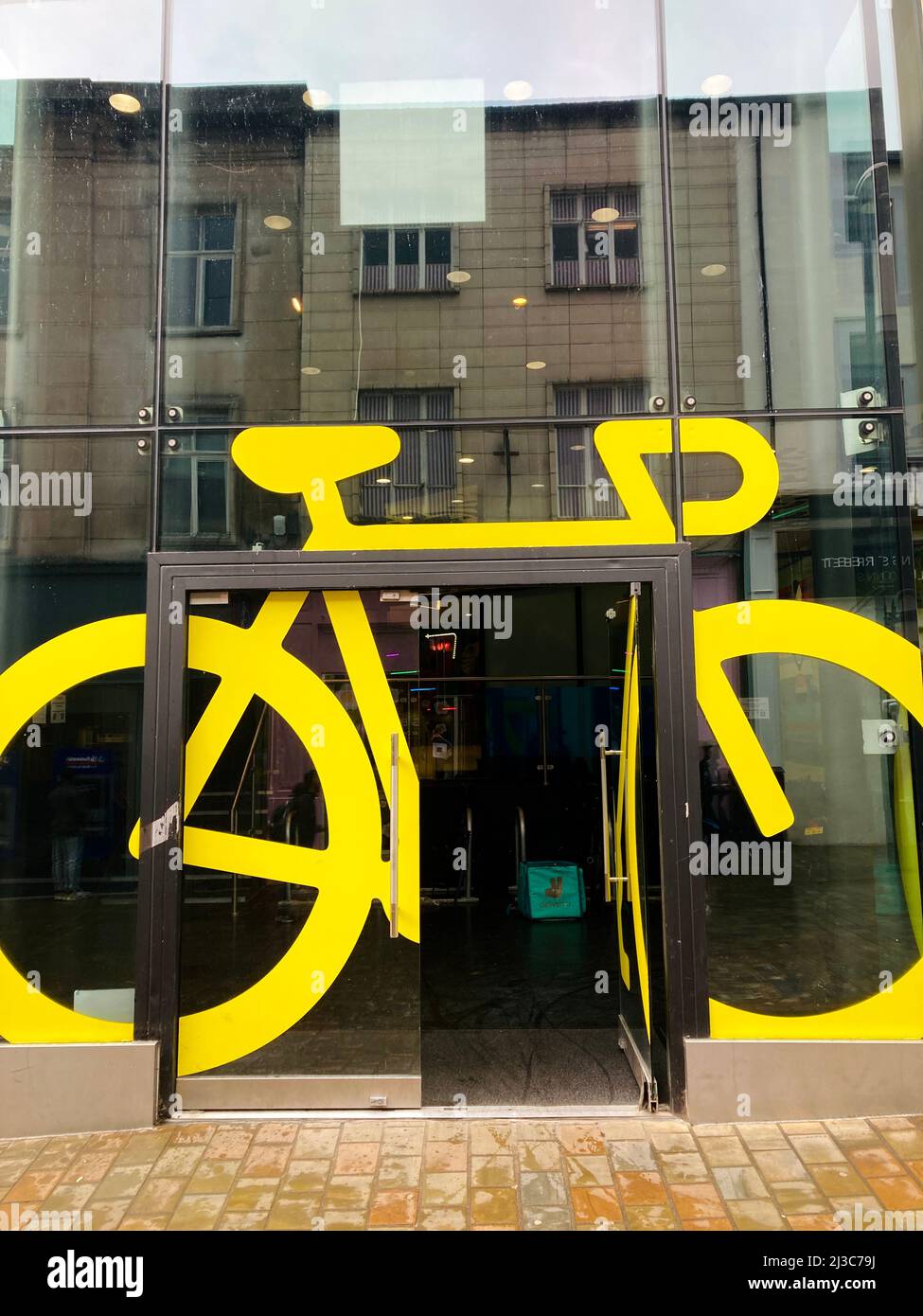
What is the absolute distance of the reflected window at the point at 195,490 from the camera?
4395 mm

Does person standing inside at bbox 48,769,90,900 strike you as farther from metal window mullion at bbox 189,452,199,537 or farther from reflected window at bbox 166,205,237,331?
reflected window at bbox 166,205,237,331

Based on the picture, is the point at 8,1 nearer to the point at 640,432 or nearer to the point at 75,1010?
the point at 640,432

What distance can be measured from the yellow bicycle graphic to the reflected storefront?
0.07ft

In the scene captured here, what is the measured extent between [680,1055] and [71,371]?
15.6ft

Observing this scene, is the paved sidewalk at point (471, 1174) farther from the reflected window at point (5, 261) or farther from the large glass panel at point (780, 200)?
the reflected window at point (5, 261)

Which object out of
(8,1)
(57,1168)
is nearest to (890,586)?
(57,1168)

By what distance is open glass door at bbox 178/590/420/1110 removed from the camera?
425 cm

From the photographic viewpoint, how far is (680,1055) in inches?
162

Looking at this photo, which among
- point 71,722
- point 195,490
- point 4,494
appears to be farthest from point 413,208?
point 71,722

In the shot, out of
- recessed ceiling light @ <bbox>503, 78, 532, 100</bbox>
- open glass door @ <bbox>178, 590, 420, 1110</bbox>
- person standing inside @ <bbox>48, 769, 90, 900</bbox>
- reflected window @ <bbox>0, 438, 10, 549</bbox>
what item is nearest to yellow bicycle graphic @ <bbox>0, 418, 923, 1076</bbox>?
open glass door @ <bbox>178, 590, 420, 1110</bbox>

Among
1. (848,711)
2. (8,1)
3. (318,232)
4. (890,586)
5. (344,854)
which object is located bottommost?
(344,854)

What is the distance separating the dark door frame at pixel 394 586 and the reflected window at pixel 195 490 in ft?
0.55

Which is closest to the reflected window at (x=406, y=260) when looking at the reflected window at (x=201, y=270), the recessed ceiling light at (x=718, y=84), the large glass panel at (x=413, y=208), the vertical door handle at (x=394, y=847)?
the large glass panel at (x=413, y=208)

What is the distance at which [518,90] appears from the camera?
4.61m
